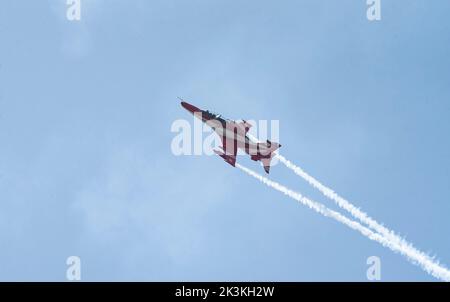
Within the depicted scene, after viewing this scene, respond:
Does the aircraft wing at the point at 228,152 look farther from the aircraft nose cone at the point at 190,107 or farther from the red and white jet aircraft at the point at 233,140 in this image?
the aircraft nose cone at the point at 190,107

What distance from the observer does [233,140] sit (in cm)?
10669

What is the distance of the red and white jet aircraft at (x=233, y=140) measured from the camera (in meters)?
105

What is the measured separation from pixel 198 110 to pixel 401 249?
135ft

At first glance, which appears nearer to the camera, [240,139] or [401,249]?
[401,249]

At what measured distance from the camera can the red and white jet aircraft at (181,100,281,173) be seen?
105 metres

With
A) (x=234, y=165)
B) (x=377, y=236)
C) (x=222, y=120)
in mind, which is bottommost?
(x=377, y=236)

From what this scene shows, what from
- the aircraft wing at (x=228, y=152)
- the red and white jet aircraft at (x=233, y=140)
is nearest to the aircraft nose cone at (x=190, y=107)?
the red and white jet aircraft at (x=233, y=140)

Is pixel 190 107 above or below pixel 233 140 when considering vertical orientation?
above

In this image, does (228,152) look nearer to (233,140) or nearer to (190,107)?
(233,140)

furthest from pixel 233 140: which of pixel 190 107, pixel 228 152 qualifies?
pixel 190 107
